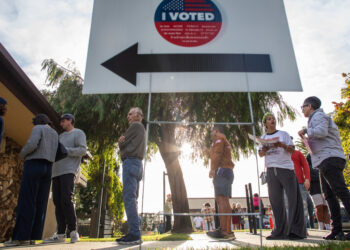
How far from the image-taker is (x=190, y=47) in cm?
249

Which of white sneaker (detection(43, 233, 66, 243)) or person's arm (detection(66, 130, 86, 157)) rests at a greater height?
person's arm (detection(66, 130, 86, 157))

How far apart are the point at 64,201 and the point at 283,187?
243 centimetres

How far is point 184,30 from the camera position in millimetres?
2555

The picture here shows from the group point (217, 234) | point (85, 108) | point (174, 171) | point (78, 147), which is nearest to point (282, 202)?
point (217, 234)

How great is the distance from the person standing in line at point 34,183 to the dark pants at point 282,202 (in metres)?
2.40

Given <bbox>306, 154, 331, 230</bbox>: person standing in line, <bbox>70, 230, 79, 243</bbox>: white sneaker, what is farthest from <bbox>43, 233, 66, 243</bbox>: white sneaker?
<bbox>306, 154, 331, 230</bbox>: person standing in line

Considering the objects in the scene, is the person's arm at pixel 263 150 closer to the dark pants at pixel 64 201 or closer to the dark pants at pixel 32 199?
the dark pants at pixel 64 201

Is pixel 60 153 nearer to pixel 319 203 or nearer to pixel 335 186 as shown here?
pixel 335 186

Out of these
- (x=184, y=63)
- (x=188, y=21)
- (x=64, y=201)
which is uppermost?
(x=188, y=21)

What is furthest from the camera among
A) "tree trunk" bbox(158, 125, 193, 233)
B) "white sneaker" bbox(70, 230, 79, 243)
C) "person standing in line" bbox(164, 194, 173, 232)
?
"tree trunk" bbox(158, 125, 193, 233)

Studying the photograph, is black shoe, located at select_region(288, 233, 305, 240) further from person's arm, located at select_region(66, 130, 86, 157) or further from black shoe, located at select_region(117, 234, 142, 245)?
person's arm, located at select_region(66, 130, 86, 157)

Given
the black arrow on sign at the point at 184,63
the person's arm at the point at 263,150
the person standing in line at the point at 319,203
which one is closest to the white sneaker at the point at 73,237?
the black arrow on sign at the point at 184,63

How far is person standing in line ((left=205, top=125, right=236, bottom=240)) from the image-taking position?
315 cm

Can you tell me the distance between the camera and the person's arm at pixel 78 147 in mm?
3084
